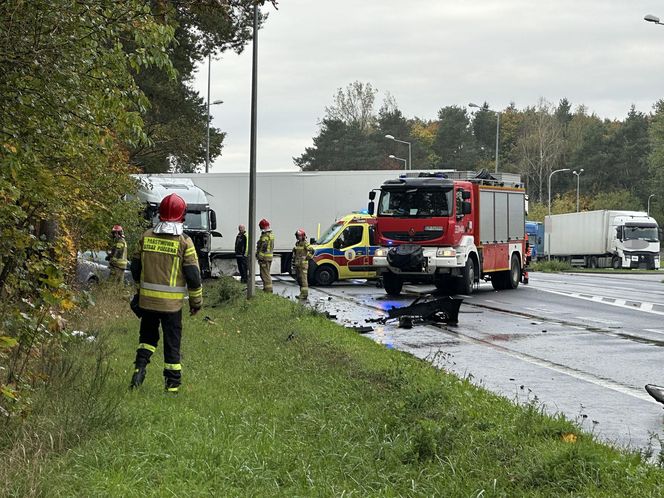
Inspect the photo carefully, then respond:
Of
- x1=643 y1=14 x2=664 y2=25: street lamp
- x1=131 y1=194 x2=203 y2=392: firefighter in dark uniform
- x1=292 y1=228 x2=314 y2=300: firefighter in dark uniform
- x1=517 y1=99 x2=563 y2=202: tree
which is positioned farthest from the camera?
x1=517 y1=99 x2=563 y2=202: tree

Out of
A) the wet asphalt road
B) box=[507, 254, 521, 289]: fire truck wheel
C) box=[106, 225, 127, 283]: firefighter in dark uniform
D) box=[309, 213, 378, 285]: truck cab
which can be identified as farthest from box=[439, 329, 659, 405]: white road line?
box=[309, 213, 378, 285]: truck cab

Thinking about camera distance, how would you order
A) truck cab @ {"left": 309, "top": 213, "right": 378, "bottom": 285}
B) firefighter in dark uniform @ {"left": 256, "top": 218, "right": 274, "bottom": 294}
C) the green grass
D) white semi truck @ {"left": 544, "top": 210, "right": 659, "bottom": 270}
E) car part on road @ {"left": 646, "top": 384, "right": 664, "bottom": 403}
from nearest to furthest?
1. the green grass
2. car part on road @ {"left": 646, "top": 384, "right": 664, "bottom": 403}
3. firefighter in dark uniform @ {"left": 256, "top": 218, "right": 274, "bottom": 294}
4. truck cab @ {"left": 309, "top": 213, "right": 378, "bottom": 285}
5. white semi truck @ {"left": 544, "top": 210, "right": 659, "bottom": 270}

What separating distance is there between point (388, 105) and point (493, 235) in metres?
77.2

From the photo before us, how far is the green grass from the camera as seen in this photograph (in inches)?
207

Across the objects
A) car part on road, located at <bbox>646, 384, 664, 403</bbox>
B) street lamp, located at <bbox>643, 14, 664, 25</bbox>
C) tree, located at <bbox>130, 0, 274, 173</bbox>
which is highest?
street lamp, located at <bbox>643, 14, 664, 25</bbox>

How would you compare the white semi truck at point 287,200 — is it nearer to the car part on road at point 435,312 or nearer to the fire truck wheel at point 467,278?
the fire truck wheel at point 467,278

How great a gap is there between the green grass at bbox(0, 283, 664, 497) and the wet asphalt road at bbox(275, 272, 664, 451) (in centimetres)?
105

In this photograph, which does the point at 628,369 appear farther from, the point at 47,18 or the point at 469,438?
the point at 47,18

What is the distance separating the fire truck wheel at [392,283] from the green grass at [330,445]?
45.3ft

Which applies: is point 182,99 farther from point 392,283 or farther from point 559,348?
point 559,348

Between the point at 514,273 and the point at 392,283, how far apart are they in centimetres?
495

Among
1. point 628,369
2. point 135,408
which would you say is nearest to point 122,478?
point 135,408

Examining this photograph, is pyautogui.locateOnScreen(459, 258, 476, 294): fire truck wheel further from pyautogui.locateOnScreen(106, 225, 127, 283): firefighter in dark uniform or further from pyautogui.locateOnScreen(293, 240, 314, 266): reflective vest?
pyautogui.locateOnScreen(106, 225, 127, 283): firefighter in dark uniform

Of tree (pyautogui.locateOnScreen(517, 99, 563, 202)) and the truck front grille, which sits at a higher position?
tree (pyautogui.locateOnScreen(517, 99, 563, 202))
